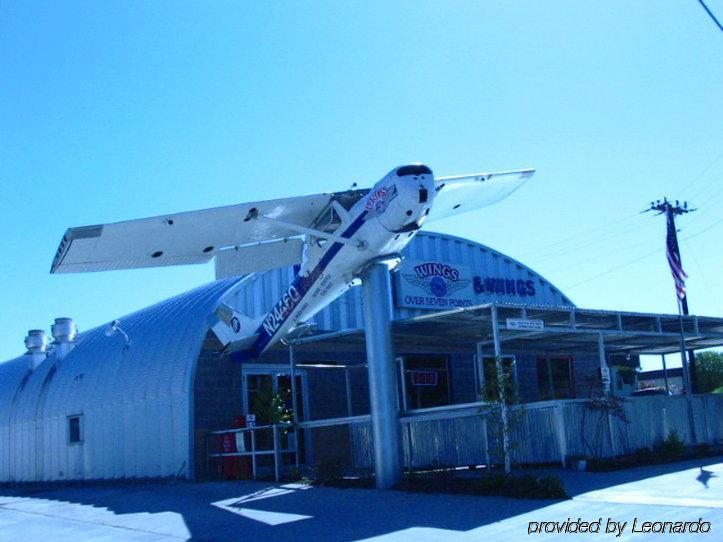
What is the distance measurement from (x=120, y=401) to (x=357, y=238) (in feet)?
Answer: 32.5

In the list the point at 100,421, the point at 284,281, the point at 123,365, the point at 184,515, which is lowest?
the point at 184,515

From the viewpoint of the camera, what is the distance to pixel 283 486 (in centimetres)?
1641

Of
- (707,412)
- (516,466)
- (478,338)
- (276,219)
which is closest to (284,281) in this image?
(478,338)

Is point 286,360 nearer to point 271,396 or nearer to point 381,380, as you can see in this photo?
point 271,396

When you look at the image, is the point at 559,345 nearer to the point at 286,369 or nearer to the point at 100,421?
the point at 286,369

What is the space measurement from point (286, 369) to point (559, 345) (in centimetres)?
711

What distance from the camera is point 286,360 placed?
21.3 metres

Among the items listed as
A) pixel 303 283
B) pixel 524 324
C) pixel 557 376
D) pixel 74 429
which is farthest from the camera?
pixel 557 376

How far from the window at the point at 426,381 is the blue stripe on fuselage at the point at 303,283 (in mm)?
4893

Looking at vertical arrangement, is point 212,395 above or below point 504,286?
below

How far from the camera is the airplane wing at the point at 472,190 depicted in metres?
15.7

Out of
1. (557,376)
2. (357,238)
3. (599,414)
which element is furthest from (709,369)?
(357,238)

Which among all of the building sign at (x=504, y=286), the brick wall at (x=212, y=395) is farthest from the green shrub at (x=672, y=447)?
the brick wall at (x=212, y=395)

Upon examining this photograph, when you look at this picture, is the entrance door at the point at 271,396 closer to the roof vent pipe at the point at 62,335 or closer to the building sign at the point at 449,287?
the building sign at the point at 449,287
